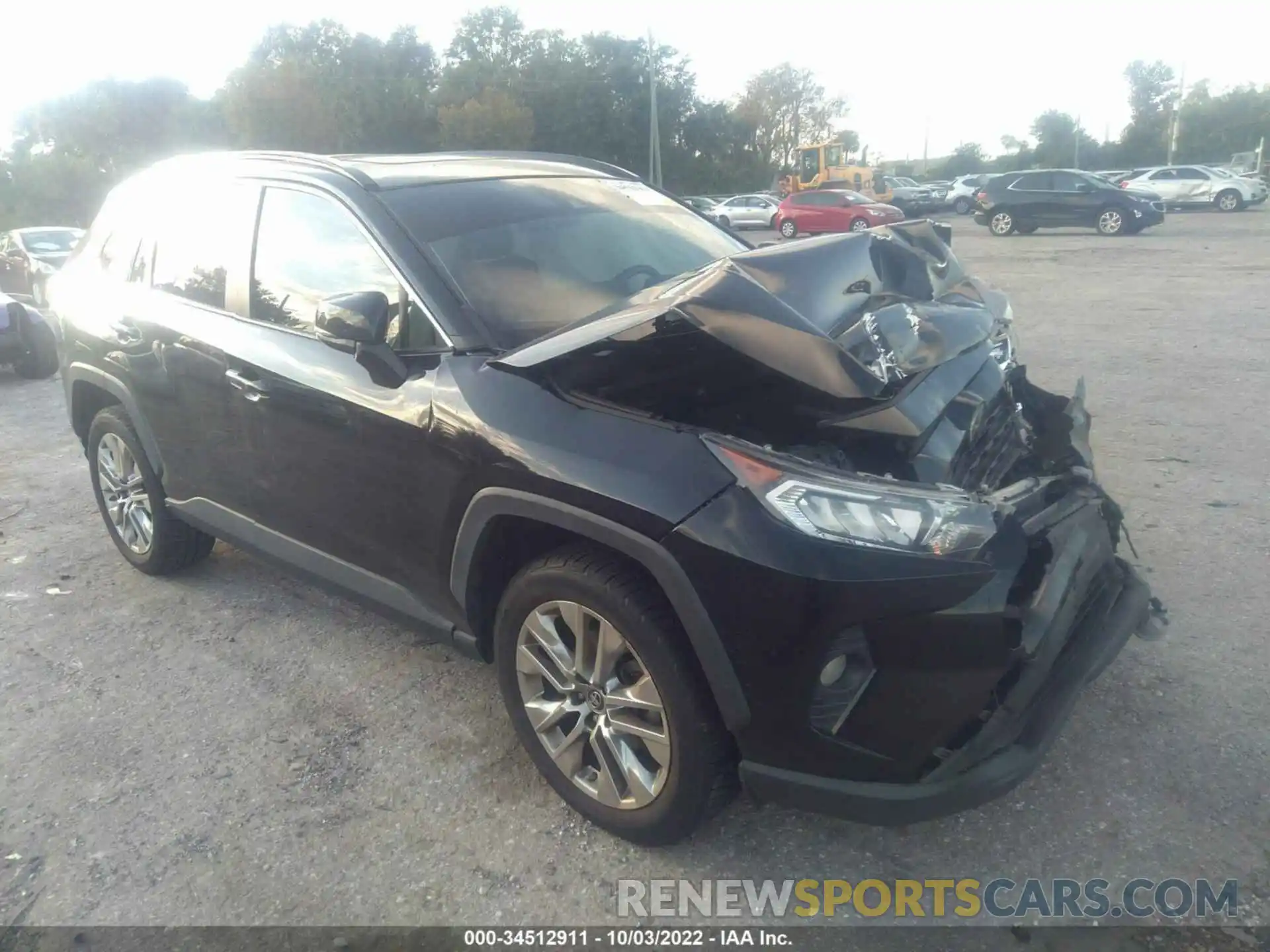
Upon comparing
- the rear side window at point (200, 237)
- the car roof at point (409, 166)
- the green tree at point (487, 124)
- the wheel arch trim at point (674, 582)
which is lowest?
the wheel arch trim at point (674, 582)

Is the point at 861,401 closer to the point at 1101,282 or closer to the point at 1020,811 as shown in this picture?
the point at 1020,811

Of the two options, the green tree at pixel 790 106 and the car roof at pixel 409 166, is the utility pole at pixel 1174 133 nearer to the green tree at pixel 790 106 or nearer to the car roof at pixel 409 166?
the green tree at pixel 790 106

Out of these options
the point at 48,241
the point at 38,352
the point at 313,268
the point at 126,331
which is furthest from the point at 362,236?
the point at 48,241

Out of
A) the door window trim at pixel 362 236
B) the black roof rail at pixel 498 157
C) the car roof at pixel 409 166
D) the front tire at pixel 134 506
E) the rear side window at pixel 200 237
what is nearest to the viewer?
the door window trim at pixel 362 236

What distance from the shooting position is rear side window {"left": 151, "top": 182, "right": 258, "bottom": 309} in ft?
12.7

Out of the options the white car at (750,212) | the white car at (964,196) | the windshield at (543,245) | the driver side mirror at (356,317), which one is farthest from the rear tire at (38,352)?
the white car at (964,196)

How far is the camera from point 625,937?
8.27 feet

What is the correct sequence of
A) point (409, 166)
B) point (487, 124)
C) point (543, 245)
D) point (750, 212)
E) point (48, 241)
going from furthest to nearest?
point (487, 124)
point (750, 212)
point (48, 241)
point (409, 166)
point (543, 245)

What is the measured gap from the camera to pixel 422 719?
3.49m

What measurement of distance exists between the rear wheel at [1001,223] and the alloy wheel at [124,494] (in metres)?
25.1

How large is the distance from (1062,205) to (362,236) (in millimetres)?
24951

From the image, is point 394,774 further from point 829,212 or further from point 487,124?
point 487,124

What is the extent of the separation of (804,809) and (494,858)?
37.0 inches

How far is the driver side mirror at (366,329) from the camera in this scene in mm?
2939
